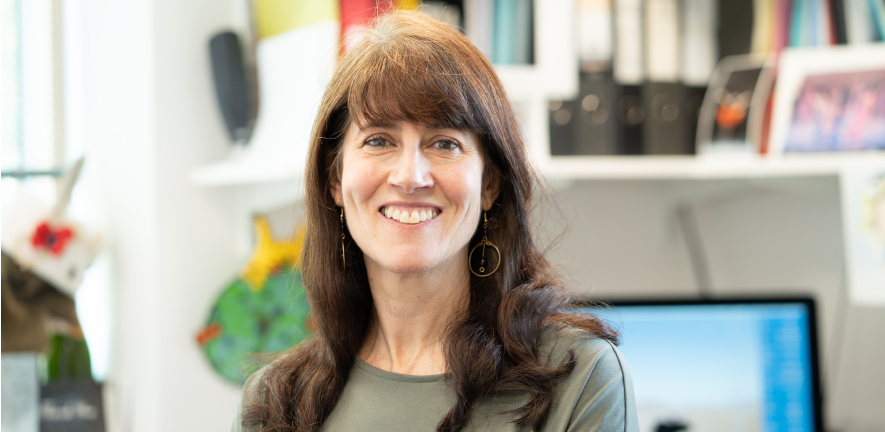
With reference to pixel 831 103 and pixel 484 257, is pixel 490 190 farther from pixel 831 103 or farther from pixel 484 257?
pixel 831 103

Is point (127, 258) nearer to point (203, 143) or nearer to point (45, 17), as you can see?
point (203, 143)

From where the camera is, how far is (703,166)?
3.94 ft

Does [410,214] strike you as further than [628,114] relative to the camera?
No

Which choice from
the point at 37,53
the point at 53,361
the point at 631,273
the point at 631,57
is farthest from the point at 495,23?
the point at 53,361

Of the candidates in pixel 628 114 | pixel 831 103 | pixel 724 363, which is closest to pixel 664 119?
pixel 628 114

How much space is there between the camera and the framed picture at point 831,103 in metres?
1.18

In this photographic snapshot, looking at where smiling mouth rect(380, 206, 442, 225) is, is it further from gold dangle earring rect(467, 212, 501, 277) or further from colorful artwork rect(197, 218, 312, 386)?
colorful artwork rect(197, 218, 312, 386)

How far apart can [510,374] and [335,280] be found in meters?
A: 0.26

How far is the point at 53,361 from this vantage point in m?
1.27

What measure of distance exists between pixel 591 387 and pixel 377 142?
34 centimetres

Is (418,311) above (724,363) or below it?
above

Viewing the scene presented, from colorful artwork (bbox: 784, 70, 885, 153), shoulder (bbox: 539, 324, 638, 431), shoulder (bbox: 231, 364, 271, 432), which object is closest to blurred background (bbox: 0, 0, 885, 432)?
colorful artwork (bbox: 784, 70, 885, 153)

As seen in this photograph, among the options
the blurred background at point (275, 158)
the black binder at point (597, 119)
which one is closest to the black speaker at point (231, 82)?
the blurred background at point (275, 158)

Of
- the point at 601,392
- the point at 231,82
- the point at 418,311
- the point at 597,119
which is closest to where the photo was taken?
the point at 601,392
